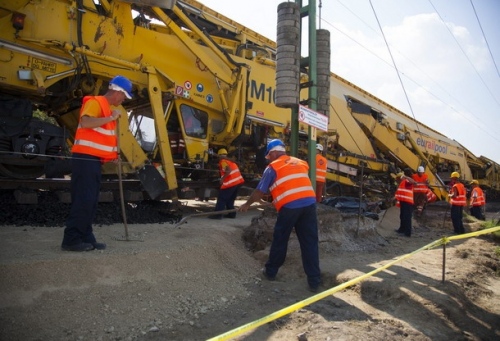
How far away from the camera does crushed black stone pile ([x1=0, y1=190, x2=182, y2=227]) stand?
4.95 metres

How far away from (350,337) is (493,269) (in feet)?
13.6

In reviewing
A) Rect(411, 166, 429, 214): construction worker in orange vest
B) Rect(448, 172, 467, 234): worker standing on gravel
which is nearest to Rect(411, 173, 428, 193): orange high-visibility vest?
Rect(411, 166, 429, 214): construction worker in orange vest

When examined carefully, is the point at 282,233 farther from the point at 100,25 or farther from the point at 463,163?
the point at 463,163

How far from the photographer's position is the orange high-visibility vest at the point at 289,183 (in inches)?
161

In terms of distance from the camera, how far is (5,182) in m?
5.30

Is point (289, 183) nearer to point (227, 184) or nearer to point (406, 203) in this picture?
point (227, 184)

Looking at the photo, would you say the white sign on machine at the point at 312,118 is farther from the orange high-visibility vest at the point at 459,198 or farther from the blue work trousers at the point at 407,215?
the orange high-visibility vest at the point at 459,198

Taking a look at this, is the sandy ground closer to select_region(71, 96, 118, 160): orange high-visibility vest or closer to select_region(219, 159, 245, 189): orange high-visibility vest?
select_region(71, 96, 118, 160): orange high-visibility vest

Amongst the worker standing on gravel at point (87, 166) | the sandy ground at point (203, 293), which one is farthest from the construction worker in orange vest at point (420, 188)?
the worker standing on gravel at point (87, 166)

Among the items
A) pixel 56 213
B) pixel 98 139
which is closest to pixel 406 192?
pixel 98 139

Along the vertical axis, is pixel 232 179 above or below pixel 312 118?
below

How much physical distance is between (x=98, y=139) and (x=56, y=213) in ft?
7.22

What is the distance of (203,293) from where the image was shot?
147 inches

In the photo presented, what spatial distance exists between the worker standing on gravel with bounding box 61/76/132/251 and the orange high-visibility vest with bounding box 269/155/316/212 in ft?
5.90
